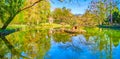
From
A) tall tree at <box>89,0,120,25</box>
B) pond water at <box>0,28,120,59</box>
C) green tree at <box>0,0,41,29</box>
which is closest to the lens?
pond water at <box>0,28,120,59</box>

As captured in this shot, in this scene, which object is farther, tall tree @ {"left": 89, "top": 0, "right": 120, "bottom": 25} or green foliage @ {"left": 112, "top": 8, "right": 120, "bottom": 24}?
green foliage @ {"left": 112, "top": 8, "right": 120, "bottom": 24}

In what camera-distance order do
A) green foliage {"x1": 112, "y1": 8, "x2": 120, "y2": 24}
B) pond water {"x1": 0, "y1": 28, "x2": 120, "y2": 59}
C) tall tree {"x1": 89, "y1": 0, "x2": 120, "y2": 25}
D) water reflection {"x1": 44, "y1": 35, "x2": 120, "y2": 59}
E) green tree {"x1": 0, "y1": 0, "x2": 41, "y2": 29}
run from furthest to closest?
green foliage {"x1": 112, "y1": 8, "x2": 120, "y2": 24}, tall tree {"x1": 89, "y1": 0, "x2": 120, "y2": 25}, green tree {"x1": 0, "y1": 0, "x2": 41, "y2": 29}, pond water {"x1": 0, "y1": 28, "x2": 120, "y2": 59}, water reflection {"x1": 44, "y1": 35, "x2": 120, "y2": 59}

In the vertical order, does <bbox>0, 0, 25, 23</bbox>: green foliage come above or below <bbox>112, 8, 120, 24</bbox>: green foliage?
above

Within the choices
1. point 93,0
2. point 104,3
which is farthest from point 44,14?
point 104,3

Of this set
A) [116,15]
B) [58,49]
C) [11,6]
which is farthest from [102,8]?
[58,49]

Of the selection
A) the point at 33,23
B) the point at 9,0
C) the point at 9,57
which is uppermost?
the point at 9,0

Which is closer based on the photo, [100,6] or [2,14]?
[2,14]

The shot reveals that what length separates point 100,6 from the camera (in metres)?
73.8

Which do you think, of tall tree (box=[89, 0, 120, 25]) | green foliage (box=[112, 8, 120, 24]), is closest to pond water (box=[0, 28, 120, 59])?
tall tree (box=[89, 0, 120, 25])

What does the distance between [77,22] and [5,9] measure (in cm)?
1409

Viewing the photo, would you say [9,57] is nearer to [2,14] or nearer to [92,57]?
[92,57]

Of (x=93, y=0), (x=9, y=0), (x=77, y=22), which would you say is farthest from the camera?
(x=93, y=0)

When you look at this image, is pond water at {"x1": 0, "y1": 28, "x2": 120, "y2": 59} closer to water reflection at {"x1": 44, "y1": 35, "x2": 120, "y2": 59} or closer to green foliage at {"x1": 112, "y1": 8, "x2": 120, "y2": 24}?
water reflection at {"x1": 44, "y1": 35, "x2": 120, "y2": 59}

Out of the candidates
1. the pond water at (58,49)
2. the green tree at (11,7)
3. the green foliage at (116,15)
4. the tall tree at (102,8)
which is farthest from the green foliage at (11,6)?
the green foliage at (116,15)
